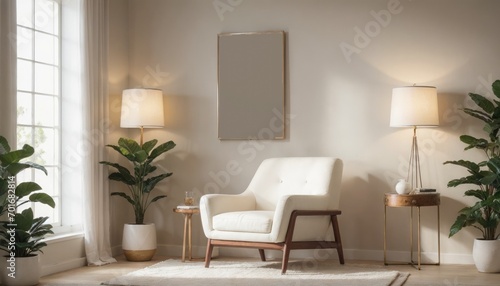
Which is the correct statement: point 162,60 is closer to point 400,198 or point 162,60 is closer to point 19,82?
point 19,82

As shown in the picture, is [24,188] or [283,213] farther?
[283,213]

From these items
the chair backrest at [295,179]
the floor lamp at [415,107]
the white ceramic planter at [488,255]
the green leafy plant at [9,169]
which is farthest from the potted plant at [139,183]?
the white ceramic planter at [488,255]

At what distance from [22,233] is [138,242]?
1.53m

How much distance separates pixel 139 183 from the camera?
6.41 meters

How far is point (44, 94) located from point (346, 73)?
Result: 8.23ft

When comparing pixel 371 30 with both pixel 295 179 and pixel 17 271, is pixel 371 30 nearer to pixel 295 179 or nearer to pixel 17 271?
pixel 295 179

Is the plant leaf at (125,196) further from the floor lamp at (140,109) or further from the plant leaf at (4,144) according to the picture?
the plant leaf at (4,144)

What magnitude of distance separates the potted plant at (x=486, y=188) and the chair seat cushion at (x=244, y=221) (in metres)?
1.42

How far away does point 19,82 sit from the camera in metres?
5.51

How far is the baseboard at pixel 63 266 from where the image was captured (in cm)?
552

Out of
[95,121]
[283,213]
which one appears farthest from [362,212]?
[95,121]

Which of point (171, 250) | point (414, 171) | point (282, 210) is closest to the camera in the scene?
point (282, 210)

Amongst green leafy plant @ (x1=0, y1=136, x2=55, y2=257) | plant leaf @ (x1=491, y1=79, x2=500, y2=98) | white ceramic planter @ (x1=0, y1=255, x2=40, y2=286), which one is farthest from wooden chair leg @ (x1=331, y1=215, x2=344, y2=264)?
white ceramic planter @ (x1=0, y1=255, x2=40, y2=286)

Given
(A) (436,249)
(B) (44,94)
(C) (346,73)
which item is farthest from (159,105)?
(A) (436,249)
